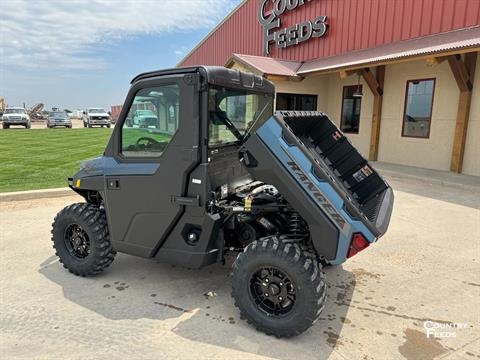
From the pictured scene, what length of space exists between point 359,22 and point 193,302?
40.5ft

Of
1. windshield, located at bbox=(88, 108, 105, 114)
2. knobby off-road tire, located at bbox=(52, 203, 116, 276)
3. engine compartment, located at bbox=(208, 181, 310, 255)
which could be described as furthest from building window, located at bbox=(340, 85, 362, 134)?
windshield, located at bbox=(88, 108, 105, 114)

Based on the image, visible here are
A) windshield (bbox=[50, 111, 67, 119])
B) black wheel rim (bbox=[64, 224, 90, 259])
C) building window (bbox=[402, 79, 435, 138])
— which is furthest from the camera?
windshield (bbox=[50, 111, 67, 119])

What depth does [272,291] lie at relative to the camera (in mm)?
2859

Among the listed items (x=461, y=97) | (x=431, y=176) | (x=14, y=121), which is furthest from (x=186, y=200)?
(x=14, y=121)

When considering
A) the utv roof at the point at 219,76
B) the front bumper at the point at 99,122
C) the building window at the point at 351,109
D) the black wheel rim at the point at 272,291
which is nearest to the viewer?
the black wheel rim at the point at 272,291

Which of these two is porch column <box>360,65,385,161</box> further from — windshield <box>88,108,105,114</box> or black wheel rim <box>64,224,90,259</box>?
windshield <box>88,108,105,114</box>

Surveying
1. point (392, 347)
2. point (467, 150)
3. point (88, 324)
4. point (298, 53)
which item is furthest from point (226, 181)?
point (298, 53)

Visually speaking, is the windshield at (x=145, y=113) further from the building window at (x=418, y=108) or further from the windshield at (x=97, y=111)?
the windshield at (x=97, y=111)

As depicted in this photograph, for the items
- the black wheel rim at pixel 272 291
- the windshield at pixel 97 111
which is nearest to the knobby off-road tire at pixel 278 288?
the black wheel rim at pixel 272 291

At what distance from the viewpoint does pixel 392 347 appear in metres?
2.71

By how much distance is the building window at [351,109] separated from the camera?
44.4 ft

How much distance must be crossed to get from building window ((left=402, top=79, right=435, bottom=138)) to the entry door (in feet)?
32.7

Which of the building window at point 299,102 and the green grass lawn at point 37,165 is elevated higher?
the building window at point 299,102

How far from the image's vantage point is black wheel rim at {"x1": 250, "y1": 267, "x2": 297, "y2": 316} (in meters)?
2.83
